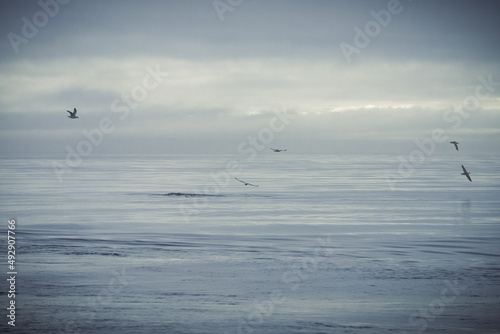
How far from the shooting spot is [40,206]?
57594mm

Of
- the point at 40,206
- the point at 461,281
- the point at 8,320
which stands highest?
the point at 40,206

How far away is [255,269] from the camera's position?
28703 mm

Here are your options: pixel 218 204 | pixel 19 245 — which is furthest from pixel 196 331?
pixel 218 204

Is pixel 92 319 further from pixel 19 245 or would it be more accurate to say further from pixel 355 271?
pixel 19 245

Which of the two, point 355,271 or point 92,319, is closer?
point 92,319

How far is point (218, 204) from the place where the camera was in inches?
2418

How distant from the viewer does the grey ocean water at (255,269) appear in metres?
21.0

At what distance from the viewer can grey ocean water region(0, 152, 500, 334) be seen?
21.0 metres

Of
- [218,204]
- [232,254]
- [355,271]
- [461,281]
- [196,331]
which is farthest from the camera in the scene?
[218,204]

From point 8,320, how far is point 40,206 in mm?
38980

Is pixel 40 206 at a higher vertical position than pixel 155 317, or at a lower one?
higher

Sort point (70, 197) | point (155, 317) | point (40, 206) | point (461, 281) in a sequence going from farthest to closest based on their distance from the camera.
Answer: point (70, 197), point (40, 206), point (461, 281), point (155, 317)

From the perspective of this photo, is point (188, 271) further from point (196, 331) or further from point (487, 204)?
point (487, 204)

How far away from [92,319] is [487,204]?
51534 mm
